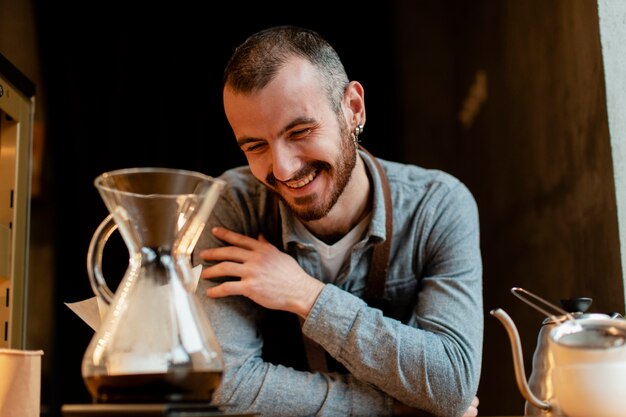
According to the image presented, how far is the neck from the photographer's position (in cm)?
165

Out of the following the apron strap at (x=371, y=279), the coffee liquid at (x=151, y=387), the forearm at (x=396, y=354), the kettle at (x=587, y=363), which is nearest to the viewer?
the coffee liquid at (x=151, y=387)

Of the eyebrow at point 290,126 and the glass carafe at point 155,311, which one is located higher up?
the eyebrow at point 290,126

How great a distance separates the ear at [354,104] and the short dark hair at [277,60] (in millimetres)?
26

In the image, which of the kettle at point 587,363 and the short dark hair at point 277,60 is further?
the short dark hair at point 277,60

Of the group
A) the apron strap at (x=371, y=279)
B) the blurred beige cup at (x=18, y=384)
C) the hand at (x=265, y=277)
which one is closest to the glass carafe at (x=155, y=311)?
the blurred beige cup at (x=18, y=384)

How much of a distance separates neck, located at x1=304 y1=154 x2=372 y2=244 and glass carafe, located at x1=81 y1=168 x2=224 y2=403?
3.03 feet

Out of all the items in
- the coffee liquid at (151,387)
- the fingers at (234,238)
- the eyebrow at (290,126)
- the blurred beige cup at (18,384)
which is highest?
the eyebrow at (290,126)

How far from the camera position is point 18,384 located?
1.03m

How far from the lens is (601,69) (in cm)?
163

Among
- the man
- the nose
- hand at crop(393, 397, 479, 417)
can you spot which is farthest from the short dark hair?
hand at crop(393, 397, 479, 417)

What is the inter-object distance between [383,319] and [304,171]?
0.32 meters

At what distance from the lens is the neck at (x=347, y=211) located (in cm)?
165

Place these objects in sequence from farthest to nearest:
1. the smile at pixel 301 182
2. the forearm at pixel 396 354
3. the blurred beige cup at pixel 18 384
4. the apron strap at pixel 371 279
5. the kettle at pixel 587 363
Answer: the apron strap at pixel 371 279 < the smile at pixel 301 182 < the forearm at pixel 396 354 < the blurred beige cup at pixel 18 384 < the kettle at pixel 587 363

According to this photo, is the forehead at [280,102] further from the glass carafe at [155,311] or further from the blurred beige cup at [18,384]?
the glass carafe at [155,311]
